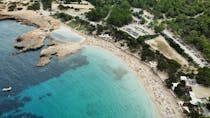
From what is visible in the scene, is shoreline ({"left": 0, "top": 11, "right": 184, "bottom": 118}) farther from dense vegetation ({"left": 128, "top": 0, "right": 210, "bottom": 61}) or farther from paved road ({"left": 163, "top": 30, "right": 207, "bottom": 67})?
dense vegetation ({"left": 128, "top": 0, "right": 210, "bottom": 61})

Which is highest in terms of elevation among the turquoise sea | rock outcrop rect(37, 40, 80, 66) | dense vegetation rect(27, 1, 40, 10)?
dense vegetation rect(27, 1, 40, 10)

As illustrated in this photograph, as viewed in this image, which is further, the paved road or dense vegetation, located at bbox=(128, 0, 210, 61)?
dense vegetation, located at bbox=(128, 0, 210, 61)

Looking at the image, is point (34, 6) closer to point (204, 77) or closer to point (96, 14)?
point (96, 14)

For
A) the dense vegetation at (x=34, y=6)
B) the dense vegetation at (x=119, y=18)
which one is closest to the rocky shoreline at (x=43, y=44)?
the dense vegetation at (x=34, y=6)

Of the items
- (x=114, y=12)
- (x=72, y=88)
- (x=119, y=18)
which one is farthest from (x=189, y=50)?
(x=72, y=88)

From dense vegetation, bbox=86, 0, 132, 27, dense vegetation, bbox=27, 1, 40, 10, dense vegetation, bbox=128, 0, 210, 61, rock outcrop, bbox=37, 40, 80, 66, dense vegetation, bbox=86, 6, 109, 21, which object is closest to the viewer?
rock outcrop, bbox=37, 40, 80, 66

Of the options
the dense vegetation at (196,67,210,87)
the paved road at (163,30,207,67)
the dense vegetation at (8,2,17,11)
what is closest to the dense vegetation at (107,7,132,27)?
the paved road at (163,30,207,67)

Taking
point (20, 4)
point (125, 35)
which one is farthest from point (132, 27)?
point (20, 4)

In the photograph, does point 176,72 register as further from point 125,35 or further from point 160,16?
point 160,16
